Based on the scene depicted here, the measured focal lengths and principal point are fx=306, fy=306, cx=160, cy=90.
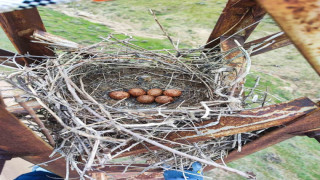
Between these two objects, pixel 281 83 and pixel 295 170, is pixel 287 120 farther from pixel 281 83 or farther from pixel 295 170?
pixel 281 83

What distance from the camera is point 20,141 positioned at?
3.81ft

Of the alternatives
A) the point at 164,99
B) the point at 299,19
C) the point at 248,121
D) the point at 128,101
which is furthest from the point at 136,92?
the point at 299,19

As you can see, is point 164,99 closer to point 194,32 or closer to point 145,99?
point 145,99

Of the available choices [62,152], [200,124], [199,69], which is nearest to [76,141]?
[62,152]

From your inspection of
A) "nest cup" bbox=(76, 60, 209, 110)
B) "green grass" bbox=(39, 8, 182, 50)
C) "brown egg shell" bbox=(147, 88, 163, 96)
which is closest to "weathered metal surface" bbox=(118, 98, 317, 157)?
"nest cup" bbox=(76, 60, 209, 110)

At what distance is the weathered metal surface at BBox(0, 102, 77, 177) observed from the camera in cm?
104

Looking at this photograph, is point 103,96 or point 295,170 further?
point 295,170

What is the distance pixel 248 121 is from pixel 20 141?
36.9 inches

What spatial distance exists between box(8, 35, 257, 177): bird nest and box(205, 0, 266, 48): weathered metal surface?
0.59 feet

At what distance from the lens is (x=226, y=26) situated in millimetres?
2008

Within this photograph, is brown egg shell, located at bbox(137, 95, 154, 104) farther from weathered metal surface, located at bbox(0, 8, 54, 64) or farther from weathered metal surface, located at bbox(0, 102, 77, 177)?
weathered metal surface, located at bbox(0, 102, 77, 177)

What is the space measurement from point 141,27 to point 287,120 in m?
4.52

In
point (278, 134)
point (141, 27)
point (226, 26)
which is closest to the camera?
point (278, 134)

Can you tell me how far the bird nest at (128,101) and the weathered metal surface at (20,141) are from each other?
91 millimetres
